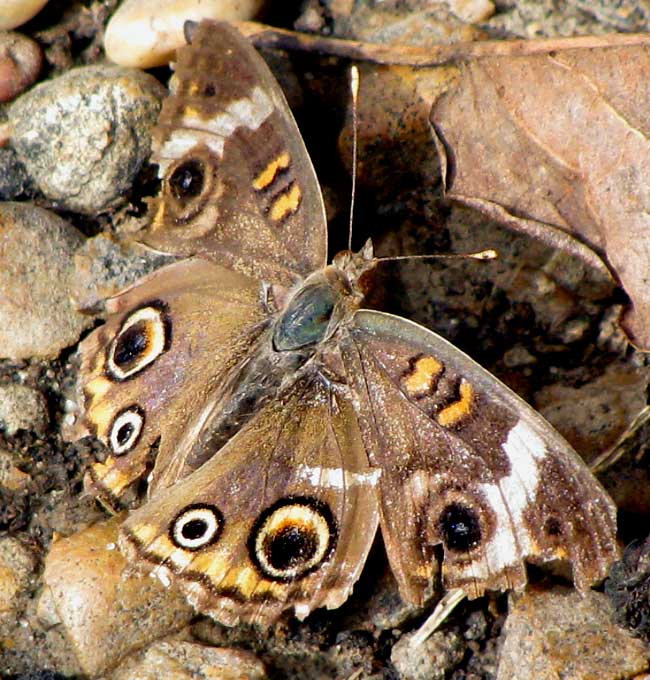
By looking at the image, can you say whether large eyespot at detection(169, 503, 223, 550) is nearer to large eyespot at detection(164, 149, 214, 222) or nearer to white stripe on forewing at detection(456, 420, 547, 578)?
white stripe on forewing at detection(456, 420, 547, 578)

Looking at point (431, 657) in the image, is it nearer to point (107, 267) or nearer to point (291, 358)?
point (291, 358)

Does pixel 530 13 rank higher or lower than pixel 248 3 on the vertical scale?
lower

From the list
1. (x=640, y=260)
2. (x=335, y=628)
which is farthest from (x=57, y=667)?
(x=640, y=260)

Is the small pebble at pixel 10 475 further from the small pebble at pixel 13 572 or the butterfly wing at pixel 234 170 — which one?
the butterfly wing at pixel 234 170

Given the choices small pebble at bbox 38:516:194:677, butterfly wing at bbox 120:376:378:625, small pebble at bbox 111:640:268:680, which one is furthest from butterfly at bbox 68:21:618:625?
small pebble at bbox 111:640:268:680

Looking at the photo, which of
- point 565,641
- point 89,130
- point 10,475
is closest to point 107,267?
point 89,130

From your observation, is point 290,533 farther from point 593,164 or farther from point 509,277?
point 593,164
